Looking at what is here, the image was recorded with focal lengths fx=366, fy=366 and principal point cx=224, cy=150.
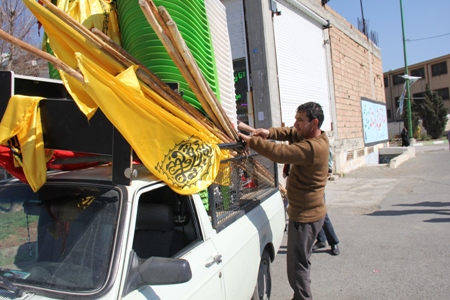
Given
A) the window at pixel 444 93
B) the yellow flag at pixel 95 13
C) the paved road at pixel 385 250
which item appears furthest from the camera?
the window at pixel 444 93

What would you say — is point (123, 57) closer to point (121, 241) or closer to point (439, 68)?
point (121, 241)

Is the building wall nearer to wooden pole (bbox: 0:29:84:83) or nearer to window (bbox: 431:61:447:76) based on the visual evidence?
wooden pole (bbox: 0:29:84:83)

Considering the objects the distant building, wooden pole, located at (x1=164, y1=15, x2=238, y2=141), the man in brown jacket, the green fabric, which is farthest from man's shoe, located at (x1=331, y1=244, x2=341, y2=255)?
the distant building

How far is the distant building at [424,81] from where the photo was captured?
149 ft

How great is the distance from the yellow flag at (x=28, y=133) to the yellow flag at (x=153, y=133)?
19.1 inches

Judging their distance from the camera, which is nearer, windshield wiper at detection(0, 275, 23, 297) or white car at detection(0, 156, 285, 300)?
windshield wiper at detection(0, 275, 23, 297)

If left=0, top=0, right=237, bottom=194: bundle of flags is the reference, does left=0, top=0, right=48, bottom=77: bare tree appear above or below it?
above

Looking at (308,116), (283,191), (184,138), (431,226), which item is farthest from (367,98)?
(184,138)

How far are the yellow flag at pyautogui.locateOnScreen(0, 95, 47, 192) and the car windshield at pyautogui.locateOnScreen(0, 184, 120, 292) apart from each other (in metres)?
0.19

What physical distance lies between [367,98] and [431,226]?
1417cm

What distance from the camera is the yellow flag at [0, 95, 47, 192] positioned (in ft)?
6.66

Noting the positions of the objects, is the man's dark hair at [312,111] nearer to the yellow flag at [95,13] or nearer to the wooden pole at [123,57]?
the wooden pole at [123,57]

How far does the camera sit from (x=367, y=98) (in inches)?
Answer: 757

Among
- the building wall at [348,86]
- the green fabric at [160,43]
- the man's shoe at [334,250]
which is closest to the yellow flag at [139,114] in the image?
the green fabric at [160,43]
